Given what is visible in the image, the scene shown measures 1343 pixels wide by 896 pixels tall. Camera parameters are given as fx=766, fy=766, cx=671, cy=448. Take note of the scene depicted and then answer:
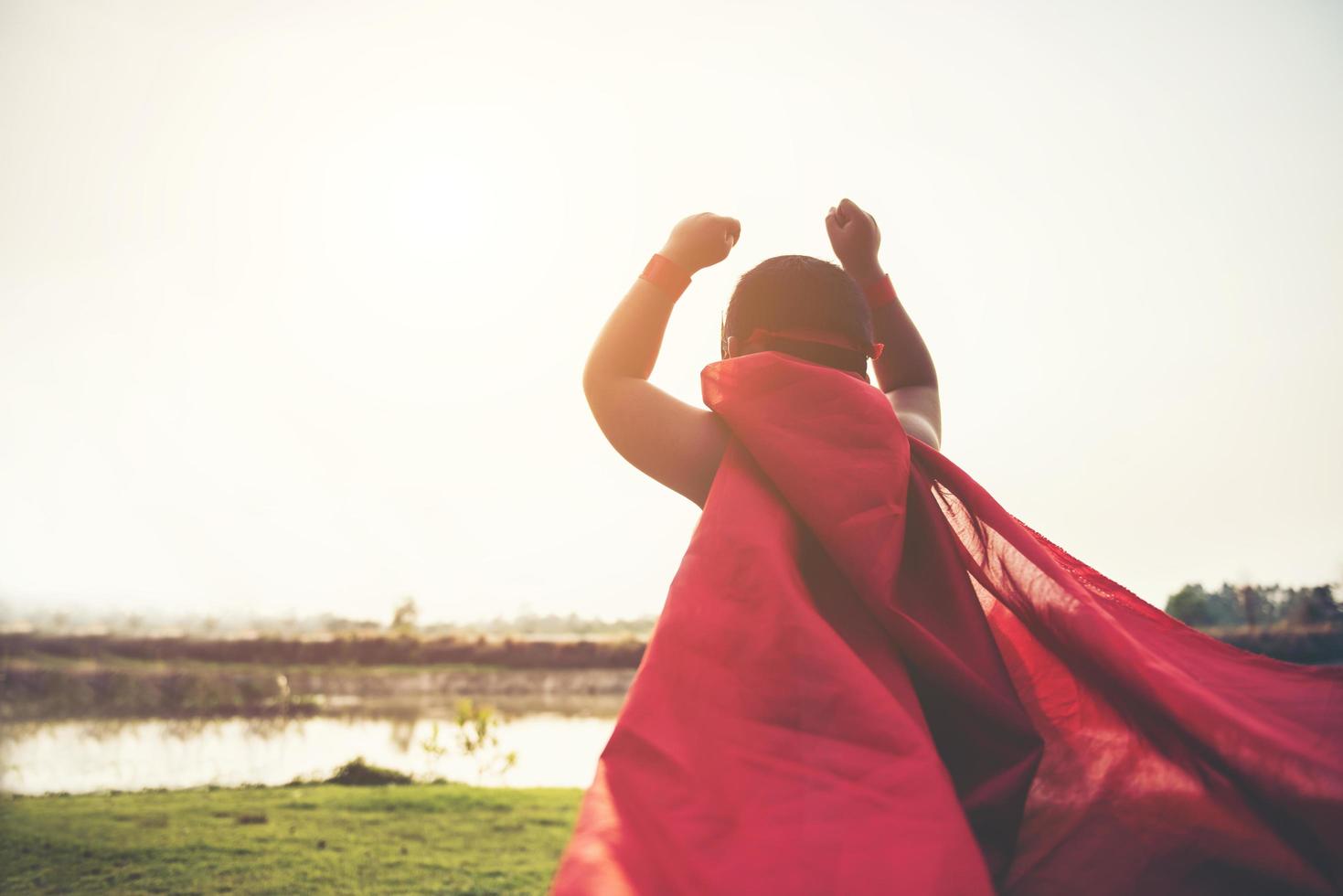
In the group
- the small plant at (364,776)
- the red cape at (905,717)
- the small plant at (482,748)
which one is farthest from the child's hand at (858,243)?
the small plant at (364,776)

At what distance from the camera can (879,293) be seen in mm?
1658

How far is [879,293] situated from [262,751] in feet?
50.2

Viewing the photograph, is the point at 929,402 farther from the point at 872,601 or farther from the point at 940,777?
the point at 940,777

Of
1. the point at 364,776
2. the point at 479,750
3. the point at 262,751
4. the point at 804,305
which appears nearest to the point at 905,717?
the point at 804,305

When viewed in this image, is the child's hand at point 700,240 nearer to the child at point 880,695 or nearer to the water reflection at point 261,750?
the child at point 880,695

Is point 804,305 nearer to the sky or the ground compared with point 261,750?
nearer to the sky

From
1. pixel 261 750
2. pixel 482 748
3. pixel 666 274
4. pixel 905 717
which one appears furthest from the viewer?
pixel 261 750

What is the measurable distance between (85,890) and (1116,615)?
263 inches

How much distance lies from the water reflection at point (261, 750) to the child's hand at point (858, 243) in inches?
405

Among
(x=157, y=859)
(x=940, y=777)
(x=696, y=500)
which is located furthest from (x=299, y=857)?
(x=940, y=777)

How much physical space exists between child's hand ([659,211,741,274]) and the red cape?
260mm

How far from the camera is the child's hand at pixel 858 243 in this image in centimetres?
167

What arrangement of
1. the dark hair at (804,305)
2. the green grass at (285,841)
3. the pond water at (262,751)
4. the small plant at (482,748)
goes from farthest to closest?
the pond water at (262,751) → the small plant at (482,748) → the green grass at (285,841) → the dark hair at (804,305)

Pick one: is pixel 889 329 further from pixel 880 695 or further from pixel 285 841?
pixel 285 841
